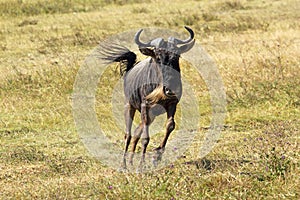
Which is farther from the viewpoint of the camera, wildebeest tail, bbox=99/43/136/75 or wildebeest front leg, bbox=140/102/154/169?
wildebeest tail, bbox=99/43/136/75

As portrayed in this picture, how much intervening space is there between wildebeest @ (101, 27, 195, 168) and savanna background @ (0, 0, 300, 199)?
58 centimetres

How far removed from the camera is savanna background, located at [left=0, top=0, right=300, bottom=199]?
630 centimetres

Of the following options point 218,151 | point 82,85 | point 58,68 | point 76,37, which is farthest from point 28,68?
point 218,151

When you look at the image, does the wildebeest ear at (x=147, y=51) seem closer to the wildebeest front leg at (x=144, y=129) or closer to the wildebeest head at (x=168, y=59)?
the wildebeest head at (x=168, y=59)

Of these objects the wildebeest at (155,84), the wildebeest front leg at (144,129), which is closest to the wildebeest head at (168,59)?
the wildebeest at (155,84)

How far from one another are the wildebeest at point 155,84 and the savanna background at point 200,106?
0.58m

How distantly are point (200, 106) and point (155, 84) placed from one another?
402 centimetres

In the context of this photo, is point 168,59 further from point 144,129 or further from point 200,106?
point 200,106

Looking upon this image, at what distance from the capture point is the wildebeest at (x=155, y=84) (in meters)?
7.27

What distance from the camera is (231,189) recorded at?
20.1 feet

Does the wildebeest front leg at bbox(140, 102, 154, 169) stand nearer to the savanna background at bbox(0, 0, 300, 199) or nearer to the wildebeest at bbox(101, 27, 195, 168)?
the wildebeest at bbox(101, 27, 195, 168)

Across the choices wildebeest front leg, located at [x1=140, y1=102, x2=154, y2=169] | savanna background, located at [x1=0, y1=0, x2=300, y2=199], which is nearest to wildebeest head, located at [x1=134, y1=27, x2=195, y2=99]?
wildebeest front leg, located at [x1=140, y1=102, x2=154, y2=169]

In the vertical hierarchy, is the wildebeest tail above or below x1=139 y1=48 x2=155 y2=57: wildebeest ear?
below

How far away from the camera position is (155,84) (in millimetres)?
7543
